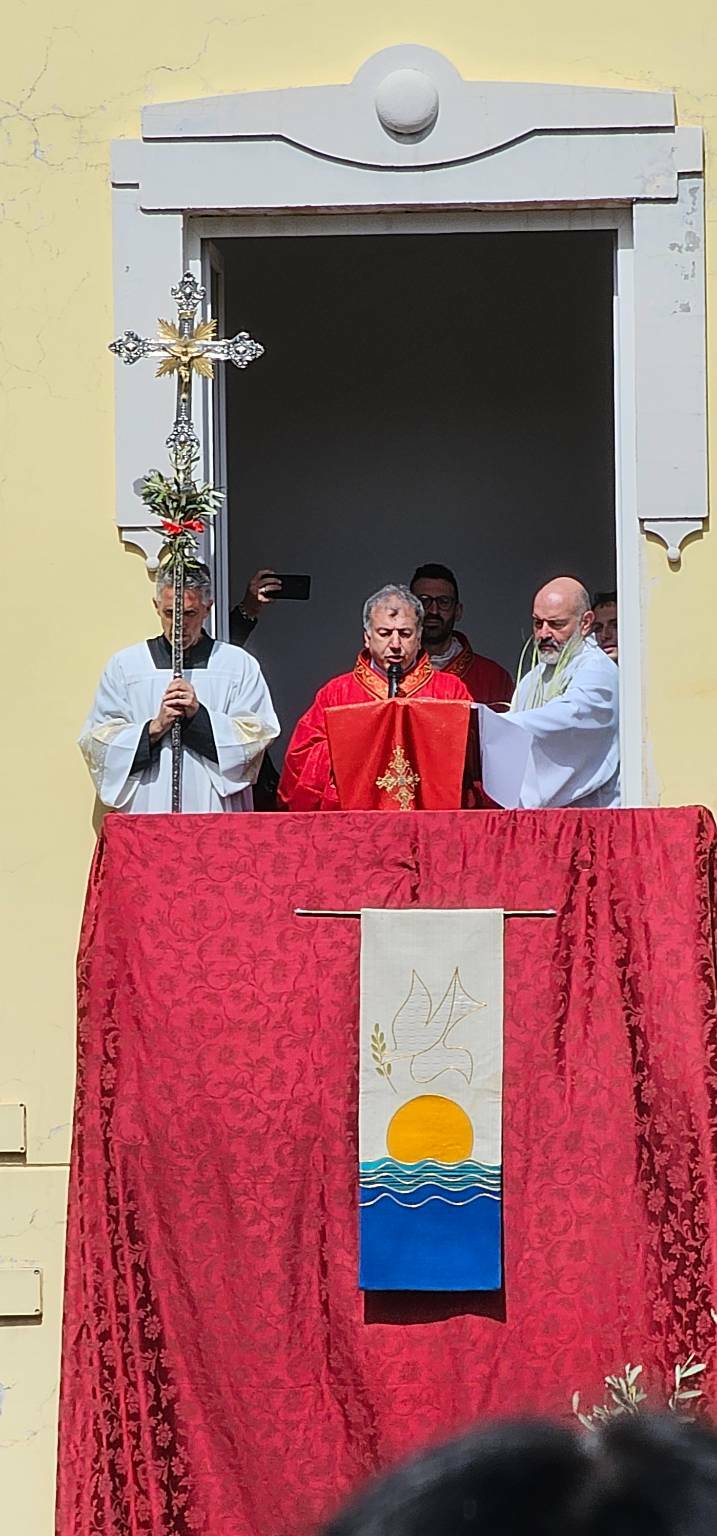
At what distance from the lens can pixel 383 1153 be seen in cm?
540

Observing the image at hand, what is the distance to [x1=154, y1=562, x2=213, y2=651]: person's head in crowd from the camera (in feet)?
19.2

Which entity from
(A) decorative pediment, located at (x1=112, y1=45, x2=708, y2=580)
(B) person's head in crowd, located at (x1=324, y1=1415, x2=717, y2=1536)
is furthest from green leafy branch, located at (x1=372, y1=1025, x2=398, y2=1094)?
(B) person's head in crowd, located at (x1=324, y1=1415, x2=717, y2=1536)

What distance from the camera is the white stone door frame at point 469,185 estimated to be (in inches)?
239

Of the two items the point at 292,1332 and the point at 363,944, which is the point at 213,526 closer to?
the point at 363,944

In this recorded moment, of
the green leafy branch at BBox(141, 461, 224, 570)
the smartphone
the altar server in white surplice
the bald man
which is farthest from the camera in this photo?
the smartphone

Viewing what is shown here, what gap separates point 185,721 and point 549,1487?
476cm

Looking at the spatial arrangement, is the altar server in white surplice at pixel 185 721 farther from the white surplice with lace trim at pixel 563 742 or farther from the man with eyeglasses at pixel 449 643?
the man with eyeglasses at pixel 449 643

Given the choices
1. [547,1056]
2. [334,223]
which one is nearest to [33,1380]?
[547,1056]

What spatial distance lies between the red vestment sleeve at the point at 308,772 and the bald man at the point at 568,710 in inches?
22.0

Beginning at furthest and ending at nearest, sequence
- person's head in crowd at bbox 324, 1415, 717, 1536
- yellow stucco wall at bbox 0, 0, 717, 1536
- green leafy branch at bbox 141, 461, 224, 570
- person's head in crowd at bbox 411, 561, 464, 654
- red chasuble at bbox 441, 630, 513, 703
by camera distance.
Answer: red chasuble at bbox 441, 630, 513, 703
person's head in crowd at bbox 411, 561, 464, 654
yellow stucco wall at bbox 0, 0, 717, 1536
green leafy branch at bbox 141, 461, 224, 570
person's head in crowd at bbox 324, 1415, 717, 1536

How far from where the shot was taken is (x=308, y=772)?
20.4ft

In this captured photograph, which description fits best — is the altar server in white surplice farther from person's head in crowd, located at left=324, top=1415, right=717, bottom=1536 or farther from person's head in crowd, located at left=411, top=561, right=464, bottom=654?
person's head in crowd, located at left=324, top=1415, right=717, bottom=1536

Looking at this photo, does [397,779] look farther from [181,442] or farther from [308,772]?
[181,442]

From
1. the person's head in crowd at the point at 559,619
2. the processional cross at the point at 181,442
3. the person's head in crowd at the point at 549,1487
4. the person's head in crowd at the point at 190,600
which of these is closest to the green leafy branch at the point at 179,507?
the processional cross at the point at 181,442
